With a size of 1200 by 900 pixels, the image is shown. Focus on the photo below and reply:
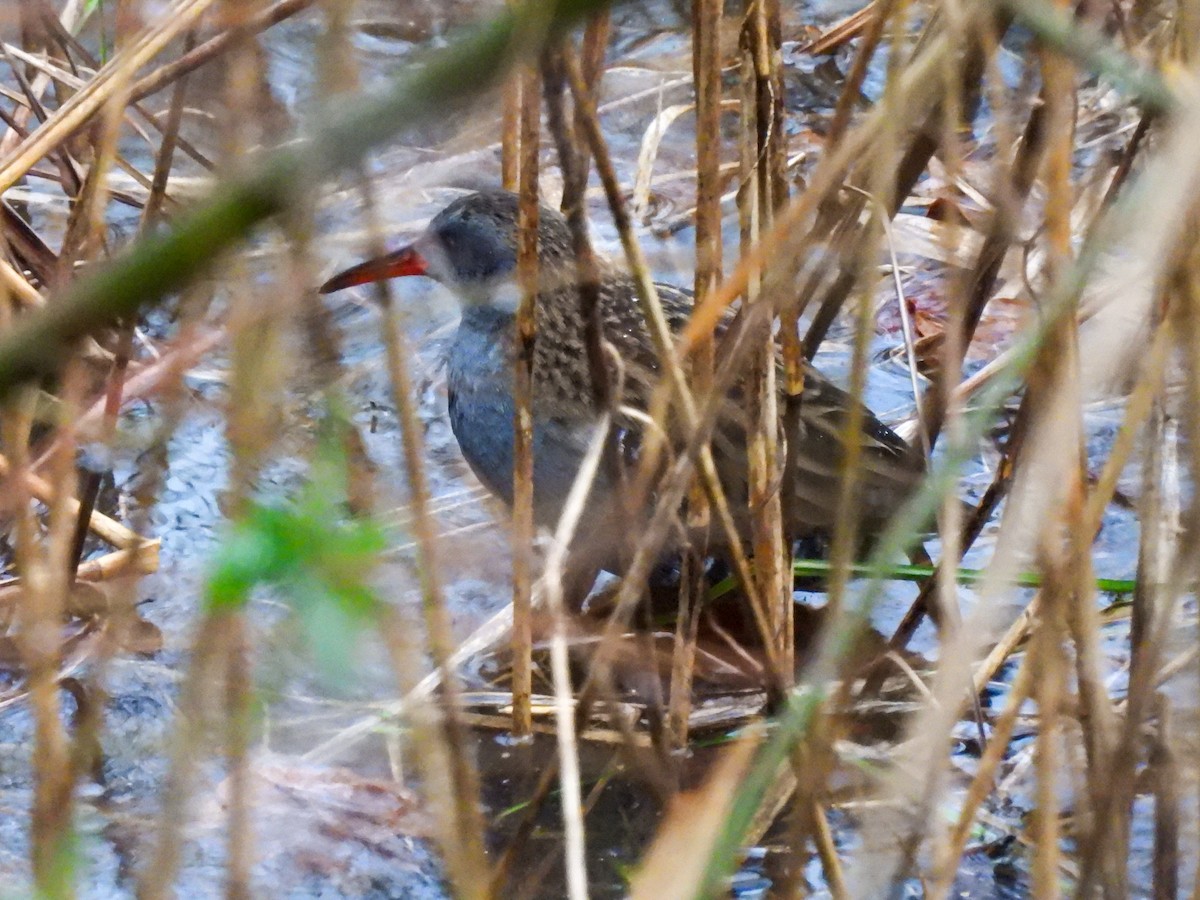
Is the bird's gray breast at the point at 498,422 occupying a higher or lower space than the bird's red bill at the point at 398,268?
lower

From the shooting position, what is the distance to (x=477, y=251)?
333 cm

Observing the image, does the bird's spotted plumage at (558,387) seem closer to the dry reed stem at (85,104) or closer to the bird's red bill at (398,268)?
the bird's red bill at (398,268)

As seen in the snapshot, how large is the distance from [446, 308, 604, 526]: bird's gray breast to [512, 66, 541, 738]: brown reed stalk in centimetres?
56

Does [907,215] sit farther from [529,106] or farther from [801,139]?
[529,106]

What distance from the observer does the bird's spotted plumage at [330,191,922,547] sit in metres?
2.88

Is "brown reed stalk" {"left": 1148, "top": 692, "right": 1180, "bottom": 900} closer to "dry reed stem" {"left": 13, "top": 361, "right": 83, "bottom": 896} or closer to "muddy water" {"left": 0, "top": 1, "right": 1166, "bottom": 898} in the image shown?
"muddy water" {"left": 0, "top": 1, "right": 1166, "bottom": 898}

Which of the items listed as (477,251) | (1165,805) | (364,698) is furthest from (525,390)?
(477,251)

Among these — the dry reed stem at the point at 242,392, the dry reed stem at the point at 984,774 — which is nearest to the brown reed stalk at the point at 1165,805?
the dry reed stem at the point at 984,774

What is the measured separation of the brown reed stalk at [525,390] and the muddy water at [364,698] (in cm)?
9

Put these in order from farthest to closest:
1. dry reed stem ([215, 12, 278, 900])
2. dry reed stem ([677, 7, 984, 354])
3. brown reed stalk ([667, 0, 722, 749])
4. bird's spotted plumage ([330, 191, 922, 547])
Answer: bird's spotted plumage ([330, 191, 922, 547])
brown reed stalk ([667, 0, 722, 749])
dry reed stem ([677, 7, 984, 354])
dry reed stem ([215, 12, 278, 900])

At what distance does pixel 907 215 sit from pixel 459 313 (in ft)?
3.78

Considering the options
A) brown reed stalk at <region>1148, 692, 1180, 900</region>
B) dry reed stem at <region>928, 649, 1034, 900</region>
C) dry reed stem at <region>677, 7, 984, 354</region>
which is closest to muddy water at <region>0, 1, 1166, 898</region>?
dry reed stem at <region>677, 7, 984, 354</region>

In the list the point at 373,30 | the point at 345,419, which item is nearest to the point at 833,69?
the point at 373,30

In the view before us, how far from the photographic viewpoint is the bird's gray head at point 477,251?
10.7ft
